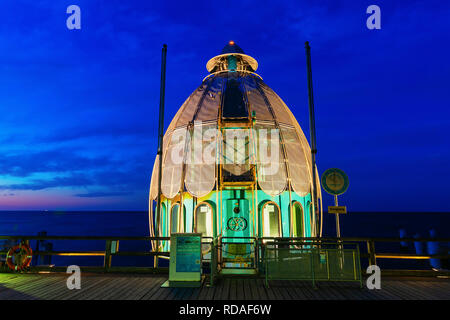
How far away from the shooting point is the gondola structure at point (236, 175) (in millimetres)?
12508

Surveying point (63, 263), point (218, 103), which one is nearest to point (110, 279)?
point (218, 103)

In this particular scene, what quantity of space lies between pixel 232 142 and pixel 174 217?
4.74m

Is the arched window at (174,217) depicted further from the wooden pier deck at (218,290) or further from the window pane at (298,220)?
the window pane at (298,220)

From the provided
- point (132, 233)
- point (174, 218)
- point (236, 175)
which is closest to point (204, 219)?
point (174, 218)

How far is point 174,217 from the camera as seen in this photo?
13.2 meters

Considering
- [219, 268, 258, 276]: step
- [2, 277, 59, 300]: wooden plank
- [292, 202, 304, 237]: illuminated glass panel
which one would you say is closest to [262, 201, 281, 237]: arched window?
[292, 202, 304, 237]: illuminated glass panel

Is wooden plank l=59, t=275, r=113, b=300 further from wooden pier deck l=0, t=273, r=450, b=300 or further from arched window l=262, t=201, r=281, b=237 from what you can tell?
arched window l=262, t=201, r=281, b=237

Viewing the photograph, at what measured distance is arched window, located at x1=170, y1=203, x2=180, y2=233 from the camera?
13.1 meters

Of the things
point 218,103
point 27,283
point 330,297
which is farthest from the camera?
point 218,103

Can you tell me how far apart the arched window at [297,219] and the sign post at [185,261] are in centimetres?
718

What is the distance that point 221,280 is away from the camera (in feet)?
23.9

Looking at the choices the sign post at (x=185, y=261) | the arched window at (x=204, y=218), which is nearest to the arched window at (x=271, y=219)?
the arched window at (x=204, y=218)

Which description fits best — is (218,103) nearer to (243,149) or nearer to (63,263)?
(243,149)
